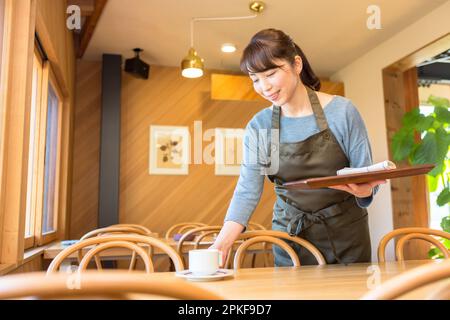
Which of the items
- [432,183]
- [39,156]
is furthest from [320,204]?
[432,183]

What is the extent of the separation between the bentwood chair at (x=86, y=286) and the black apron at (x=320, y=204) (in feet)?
3.54

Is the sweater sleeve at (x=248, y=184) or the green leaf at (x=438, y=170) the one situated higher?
the green leaf at (x=438, y=170)

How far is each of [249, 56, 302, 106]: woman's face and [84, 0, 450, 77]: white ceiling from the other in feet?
7.85

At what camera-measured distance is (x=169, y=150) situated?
4961 millimetres

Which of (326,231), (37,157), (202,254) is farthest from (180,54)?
(202,254)

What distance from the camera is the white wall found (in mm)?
4098

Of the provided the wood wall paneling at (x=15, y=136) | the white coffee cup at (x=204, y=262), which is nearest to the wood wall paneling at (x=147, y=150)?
the wood wall paneling at (x=15, y=136)

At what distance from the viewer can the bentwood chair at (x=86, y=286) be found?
452 millimetres

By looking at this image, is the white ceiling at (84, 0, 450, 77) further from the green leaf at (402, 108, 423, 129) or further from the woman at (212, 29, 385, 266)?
the woman at (212, 29, 385, 266)

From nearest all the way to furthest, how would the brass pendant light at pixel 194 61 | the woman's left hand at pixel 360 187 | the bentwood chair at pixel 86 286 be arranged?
the bentwood chair at pixel 86 286
the woman's left hand at pixel 360 187
the brass pendant light at pixel 194 61

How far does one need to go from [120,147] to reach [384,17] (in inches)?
118

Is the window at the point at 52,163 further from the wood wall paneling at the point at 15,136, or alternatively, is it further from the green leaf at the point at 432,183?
the green leaf at the point at 432,183

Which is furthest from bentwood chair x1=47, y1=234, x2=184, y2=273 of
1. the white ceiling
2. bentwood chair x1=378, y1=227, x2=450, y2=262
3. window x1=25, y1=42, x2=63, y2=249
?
the white ceiling

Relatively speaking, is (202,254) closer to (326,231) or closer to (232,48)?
(326,231)
